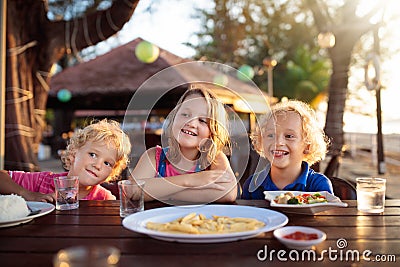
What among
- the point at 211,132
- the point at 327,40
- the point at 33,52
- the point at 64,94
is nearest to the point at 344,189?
the point at 211,132

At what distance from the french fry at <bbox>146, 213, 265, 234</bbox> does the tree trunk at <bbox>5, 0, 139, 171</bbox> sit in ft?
10.2

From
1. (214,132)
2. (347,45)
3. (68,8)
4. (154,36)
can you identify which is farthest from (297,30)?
(214,132)

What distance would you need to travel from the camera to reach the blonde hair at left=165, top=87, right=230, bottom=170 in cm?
159

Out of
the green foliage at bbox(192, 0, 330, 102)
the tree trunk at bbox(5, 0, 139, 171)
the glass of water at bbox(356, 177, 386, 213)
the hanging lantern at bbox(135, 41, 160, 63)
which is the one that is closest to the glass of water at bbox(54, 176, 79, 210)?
the glass of water at bbox(356, 177, 386, 213)

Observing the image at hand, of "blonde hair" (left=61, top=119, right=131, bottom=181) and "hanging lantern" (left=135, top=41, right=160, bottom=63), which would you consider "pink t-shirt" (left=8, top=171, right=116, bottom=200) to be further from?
"hanging lantern" (left=135, top=41, right=160, bottom=63)

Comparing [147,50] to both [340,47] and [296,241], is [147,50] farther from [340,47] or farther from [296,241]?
[296,241]

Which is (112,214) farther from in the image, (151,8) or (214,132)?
(151,8)

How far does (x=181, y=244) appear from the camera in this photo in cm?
93

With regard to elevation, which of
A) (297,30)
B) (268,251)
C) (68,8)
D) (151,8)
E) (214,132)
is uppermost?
(297,30)

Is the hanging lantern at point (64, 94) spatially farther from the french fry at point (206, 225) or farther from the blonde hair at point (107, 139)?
the french fry at point (206, 225)

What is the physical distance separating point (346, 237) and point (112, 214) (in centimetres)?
69

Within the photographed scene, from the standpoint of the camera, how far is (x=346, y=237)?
998 mm

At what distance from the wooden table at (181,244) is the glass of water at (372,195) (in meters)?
0.05

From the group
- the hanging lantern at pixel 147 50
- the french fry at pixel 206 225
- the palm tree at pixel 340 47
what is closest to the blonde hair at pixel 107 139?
the french fry at pixel 206 225
